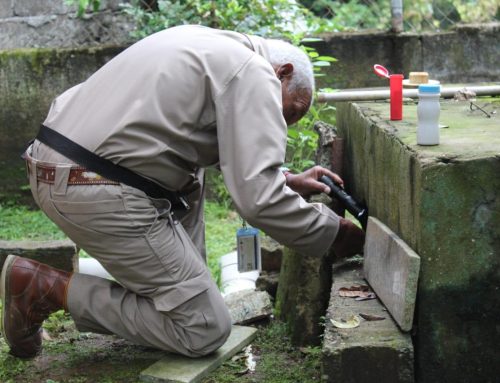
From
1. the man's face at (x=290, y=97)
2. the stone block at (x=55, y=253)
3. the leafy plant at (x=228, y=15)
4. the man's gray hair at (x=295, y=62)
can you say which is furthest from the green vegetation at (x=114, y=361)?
the leafy plant at (x=228, y=15)

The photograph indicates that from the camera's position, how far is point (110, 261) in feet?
11.4

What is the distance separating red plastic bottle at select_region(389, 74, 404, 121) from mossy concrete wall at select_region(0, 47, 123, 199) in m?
3.55

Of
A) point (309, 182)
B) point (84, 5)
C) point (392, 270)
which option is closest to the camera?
point (392, 270)

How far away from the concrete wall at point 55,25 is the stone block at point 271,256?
114 inches

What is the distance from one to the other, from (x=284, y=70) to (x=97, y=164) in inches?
32.9

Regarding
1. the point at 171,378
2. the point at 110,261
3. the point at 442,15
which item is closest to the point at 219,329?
the point at 171,378

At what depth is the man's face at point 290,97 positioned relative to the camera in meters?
3.41

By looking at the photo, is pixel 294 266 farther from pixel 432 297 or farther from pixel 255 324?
pixel 432 297

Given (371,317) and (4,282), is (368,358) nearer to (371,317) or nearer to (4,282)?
(371,317)

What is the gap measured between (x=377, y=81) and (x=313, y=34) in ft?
2.11

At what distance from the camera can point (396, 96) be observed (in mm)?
3633

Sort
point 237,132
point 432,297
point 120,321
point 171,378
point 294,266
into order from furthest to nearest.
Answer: point 294,266, point 120,321, point 171,378, point 237,132, point 432,297

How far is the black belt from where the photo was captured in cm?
332

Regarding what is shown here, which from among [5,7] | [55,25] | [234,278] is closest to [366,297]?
[234,278]
